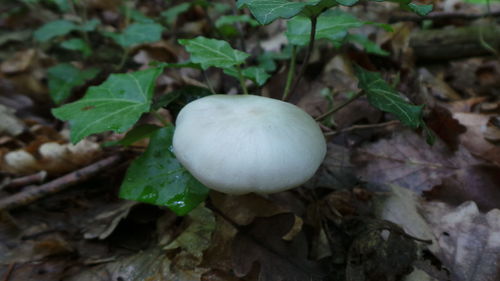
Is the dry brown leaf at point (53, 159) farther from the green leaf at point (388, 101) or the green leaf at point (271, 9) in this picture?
the green leaf at point (388, 101)

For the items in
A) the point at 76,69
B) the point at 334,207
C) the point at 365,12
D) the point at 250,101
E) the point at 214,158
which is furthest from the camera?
the point at 365,12

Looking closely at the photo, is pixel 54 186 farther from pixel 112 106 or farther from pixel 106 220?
pixel 112 106

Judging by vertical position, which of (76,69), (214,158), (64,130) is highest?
(214,158)

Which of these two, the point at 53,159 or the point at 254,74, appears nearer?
the point at 254,74

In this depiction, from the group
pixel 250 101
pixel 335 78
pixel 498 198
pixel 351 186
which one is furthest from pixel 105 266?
pixel 335 78

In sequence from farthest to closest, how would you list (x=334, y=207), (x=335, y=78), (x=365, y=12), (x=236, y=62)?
(x=365, y=12)
(x=335, y=78)
(x=334, y=207)
(x=236, y=62)

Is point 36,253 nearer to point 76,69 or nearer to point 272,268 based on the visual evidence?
point 272,268

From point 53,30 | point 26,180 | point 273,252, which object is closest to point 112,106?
point 26,180
